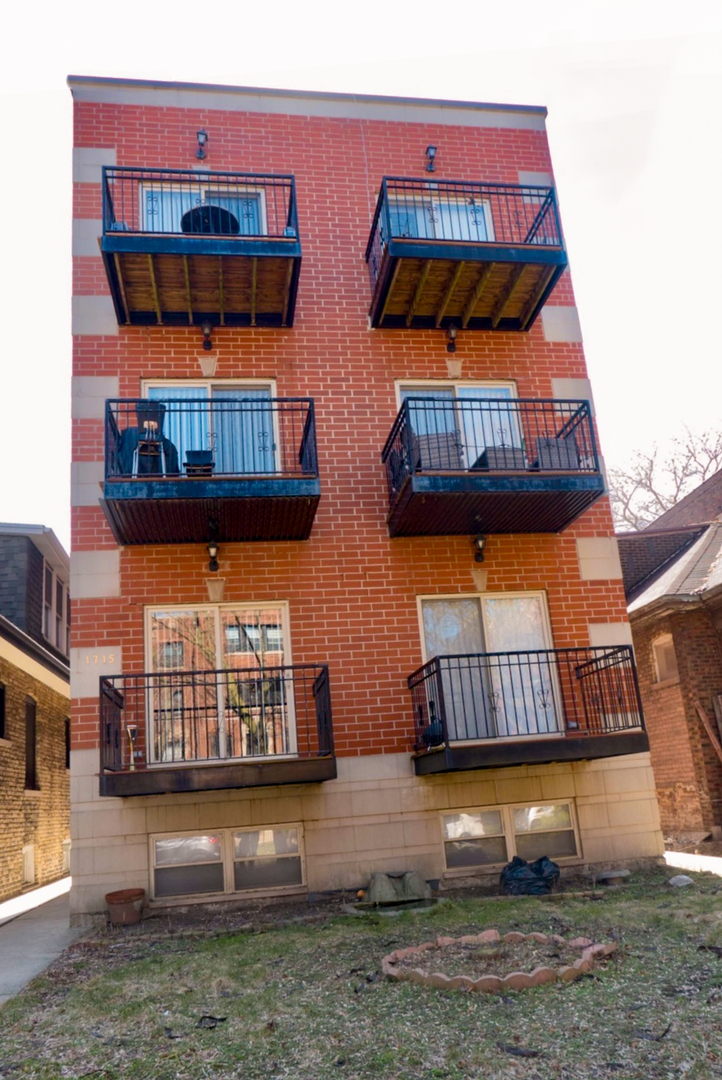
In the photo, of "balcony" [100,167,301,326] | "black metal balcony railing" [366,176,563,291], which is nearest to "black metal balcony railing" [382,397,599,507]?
"black metal balcony railing" [366,176,563,291]

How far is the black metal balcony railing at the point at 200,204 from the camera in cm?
1234

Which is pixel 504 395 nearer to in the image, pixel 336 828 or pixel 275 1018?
pixel 336 828

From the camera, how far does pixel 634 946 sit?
7102 millimetres

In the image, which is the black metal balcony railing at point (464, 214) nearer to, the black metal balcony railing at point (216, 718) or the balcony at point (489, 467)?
the balcony at point (489, 467)

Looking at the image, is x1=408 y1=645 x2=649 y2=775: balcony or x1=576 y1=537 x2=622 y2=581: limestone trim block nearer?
x1=408 y1=645 x2=649 y2=775: balcony

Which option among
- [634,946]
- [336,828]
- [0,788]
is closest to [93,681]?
[336,828]

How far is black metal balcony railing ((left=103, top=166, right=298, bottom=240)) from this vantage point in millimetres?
12336

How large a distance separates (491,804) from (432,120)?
1062cm

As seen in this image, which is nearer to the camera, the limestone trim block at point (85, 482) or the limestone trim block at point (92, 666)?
the limestone trim block at point (92, 666)

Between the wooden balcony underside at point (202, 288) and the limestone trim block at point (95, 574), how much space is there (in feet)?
11.1

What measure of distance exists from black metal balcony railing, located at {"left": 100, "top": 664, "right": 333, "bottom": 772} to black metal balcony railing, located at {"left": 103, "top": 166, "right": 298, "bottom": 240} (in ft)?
20.9

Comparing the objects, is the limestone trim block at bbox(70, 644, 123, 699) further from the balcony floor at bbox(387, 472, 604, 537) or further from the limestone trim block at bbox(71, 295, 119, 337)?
the limestone trim block at bbox(71, 295, 119, 337)

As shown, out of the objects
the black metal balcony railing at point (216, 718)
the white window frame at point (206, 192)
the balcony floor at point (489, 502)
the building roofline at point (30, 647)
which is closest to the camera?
the black metal balcony railing at point (216, 718)

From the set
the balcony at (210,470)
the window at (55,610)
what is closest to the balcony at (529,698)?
the balcony at (210,470)
